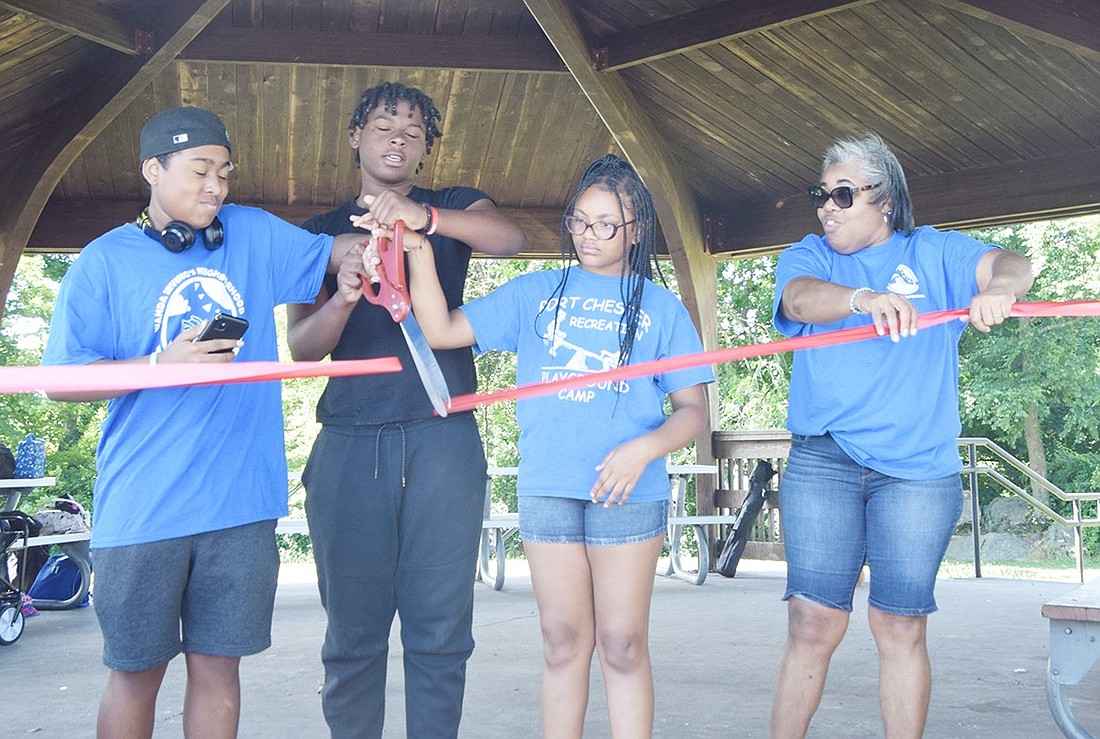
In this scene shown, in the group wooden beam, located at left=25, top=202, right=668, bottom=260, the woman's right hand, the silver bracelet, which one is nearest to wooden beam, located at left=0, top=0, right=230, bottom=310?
wooden beam, located at left=25, top=202, right=668, bottom=260

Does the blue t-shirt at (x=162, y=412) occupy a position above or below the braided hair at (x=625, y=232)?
below

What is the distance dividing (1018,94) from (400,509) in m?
5.76

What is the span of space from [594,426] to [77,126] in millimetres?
5689

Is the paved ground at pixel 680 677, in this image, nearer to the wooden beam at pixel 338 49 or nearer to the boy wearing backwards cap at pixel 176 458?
the boy wearing backwards cap at pixel 176 458

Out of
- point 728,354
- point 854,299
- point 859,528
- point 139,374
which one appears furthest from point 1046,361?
point 139,374

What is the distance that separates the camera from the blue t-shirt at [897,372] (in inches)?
107

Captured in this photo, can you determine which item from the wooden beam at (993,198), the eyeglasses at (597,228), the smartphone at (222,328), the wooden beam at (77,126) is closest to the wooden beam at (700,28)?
the wooden beam at (993,198)

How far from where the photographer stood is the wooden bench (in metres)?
2.79

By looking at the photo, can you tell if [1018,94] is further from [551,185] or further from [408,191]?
[408,191]

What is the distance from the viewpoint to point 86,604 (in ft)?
25.8

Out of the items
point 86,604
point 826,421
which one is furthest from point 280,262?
point 86,604

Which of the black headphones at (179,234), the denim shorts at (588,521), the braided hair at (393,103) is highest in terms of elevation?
the braided hair at (393,103)

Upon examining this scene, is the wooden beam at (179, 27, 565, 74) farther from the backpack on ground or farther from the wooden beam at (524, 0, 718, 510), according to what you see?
the backpack on ground

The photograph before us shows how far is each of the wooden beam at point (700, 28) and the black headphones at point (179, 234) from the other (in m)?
4.39
